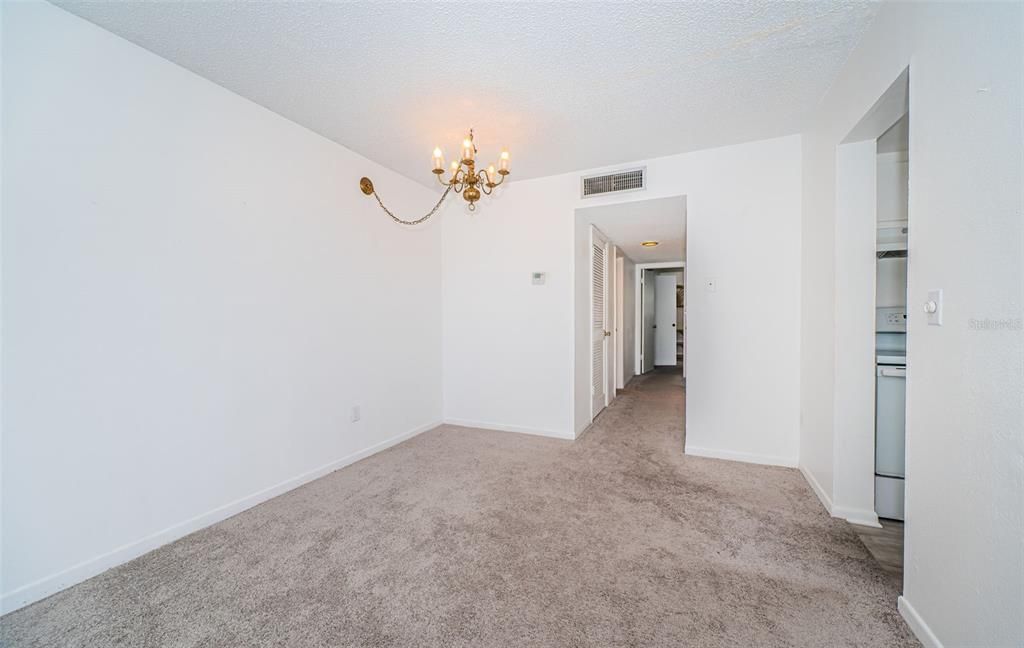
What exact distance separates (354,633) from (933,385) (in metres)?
2.24

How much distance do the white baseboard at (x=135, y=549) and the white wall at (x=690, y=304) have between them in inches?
70.5

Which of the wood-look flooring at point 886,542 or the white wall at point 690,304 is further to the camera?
the white wall at point 690,304

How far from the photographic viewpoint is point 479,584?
1593 mm

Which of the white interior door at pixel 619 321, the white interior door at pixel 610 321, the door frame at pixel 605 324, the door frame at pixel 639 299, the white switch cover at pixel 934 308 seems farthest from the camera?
the door frame at pixel 639 299

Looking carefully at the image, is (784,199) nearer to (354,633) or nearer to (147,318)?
(354,633)

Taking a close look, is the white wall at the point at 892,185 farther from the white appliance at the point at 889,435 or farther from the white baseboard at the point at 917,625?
the white baseboard at the point at 917,625

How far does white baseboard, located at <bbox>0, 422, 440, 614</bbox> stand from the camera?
1.50 metres

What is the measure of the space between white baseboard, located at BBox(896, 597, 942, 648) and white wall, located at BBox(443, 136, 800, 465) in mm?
1534

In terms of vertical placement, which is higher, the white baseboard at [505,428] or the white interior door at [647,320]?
the white interior door at [647,320]

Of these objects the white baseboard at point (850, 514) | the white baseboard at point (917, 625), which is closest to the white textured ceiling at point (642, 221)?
the white baseboard at point (850, 514)

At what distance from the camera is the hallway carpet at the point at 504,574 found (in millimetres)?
1357

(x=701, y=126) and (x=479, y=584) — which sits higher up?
(x=701, y=126)

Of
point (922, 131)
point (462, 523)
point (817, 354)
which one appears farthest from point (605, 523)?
point (922, 131)

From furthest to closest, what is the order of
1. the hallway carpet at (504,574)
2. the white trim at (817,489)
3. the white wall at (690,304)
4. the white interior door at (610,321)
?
the white interior door at (610,321) → the white wall at (690,304) → the white trim at (817,489) → the hallway carpet at (504,574)
